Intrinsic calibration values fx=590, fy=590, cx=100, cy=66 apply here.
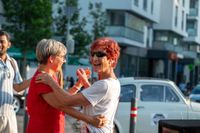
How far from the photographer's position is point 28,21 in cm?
3216

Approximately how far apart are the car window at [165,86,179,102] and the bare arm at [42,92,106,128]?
8.58 m

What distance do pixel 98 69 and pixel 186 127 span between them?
2.76ft

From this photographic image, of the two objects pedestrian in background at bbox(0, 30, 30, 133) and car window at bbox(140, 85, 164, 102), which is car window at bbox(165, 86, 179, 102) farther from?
pedestrian in background at bbox(0, 30, 30, 133)

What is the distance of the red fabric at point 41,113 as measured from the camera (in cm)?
459

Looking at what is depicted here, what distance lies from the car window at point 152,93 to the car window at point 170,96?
0.36 ft

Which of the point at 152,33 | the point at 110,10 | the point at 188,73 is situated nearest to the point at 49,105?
the point at 110,10

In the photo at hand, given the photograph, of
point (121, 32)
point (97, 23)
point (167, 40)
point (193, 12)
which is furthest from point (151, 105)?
point (193, 12)

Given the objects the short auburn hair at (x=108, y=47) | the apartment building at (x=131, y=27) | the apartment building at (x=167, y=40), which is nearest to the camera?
the short auburn hair at (x=108, y=47)

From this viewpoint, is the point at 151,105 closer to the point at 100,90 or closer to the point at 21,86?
the point at 21,86

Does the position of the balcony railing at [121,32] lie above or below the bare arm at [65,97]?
above

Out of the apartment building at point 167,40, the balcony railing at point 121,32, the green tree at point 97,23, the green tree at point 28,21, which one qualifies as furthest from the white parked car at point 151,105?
the apartment building at point 167,40

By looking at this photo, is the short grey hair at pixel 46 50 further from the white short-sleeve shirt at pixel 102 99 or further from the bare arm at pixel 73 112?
the white short-sleeve shirt at pixel 102 99

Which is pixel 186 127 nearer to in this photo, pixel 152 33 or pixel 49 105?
pixel 49 105

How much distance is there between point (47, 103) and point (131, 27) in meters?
49.0
